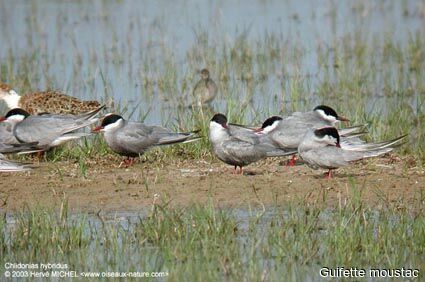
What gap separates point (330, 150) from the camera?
917 centimetres

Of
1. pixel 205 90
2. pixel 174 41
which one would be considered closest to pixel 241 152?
pixel 205 90

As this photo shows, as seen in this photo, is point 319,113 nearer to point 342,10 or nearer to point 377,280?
point 377,280

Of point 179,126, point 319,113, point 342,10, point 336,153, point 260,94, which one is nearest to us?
point 336,153

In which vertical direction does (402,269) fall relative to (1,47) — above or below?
below

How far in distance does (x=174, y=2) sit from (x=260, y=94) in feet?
21.8

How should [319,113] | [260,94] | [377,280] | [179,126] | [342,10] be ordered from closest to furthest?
[377,280] < [319,113] < [179,126] < [260,94] < [342,10]

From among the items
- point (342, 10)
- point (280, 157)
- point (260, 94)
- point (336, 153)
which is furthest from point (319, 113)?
point (342, 10)

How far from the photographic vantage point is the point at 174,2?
19938 millimetres

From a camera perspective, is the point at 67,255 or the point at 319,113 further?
the point at 319,113

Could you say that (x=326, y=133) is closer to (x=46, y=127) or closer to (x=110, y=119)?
(x=110, y=119)

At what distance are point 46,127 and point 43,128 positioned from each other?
1.4 inches

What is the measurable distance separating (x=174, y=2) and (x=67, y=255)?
13.0 meters

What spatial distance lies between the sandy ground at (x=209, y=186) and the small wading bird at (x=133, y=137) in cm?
27

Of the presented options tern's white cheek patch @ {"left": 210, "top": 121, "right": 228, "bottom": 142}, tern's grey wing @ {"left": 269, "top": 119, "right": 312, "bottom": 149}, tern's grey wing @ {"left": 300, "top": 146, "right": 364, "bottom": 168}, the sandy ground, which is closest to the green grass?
the sandy ground
